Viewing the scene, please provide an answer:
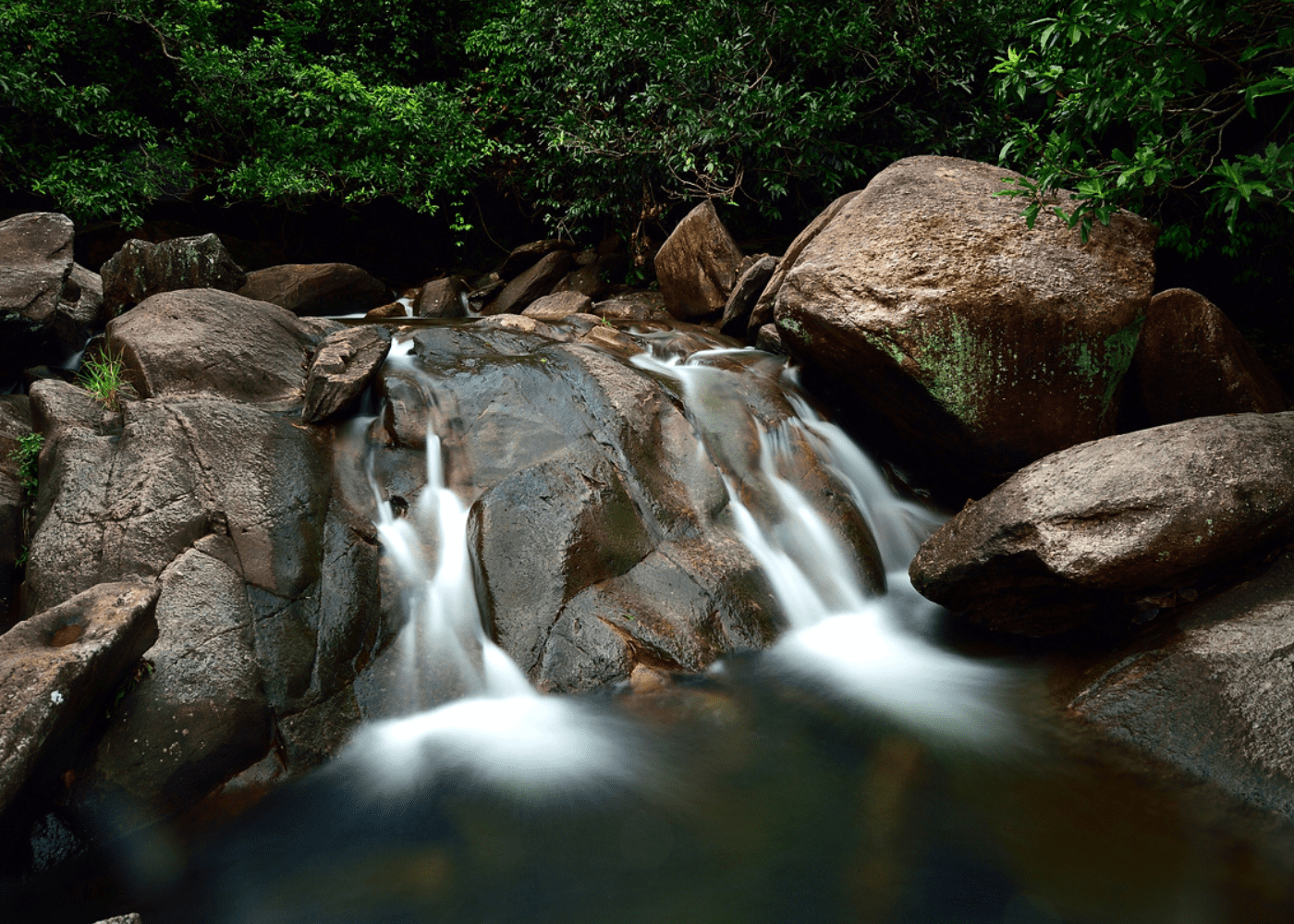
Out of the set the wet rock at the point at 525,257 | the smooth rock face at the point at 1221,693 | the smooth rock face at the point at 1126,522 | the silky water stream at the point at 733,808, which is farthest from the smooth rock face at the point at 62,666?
the wet rock at the point at 525,257

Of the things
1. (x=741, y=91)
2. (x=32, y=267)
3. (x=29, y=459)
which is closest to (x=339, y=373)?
(x=29, y=459)

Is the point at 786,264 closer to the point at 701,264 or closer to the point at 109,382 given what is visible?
the point at 701,264

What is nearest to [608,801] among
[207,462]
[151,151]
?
[207,462]

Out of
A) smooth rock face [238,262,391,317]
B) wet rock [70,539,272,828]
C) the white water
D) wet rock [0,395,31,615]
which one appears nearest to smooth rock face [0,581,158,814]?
wet rock [70,539,272,828]

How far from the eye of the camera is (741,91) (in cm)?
995

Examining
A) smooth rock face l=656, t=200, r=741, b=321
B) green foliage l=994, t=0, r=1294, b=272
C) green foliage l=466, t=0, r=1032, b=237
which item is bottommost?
smooth rock face l=656, t=200, r=741, b=321

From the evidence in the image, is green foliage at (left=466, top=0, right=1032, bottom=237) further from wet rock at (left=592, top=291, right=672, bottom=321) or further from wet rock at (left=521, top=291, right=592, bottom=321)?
wet rock at (left=521, top=291, right=592, bottom=321)

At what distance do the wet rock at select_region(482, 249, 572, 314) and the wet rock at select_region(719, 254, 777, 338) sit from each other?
14.0 ft

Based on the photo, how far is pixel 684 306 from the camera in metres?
10.2

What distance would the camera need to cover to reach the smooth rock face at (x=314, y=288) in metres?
10.4

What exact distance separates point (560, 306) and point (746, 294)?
10.8 ft

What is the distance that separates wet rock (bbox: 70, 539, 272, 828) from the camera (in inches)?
136

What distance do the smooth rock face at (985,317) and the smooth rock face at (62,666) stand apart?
501cm

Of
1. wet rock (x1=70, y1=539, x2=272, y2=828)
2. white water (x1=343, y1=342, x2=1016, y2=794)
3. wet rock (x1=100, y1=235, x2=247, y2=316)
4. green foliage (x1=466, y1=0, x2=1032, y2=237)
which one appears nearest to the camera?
wet rock (x1=70, y1=539, x2=272, y2=828)
